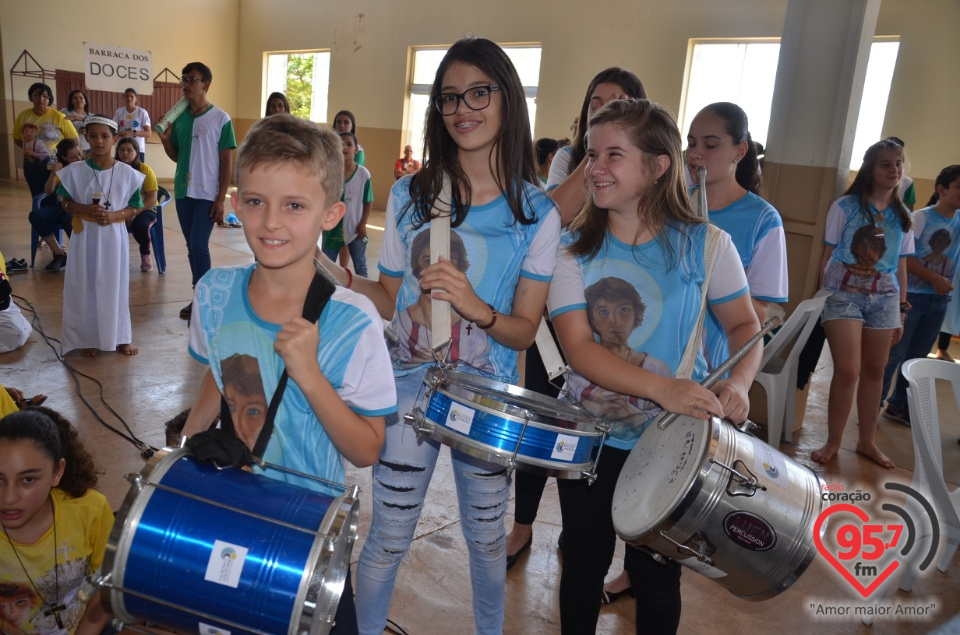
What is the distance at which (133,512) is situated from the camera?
1285mm

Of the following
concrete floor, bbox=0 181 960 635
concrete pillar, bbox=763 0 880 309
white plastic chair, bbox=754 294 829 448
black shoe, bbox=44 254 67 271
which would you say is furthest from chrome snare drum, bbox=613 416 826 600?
black shoe, bbox=44 254 67 271

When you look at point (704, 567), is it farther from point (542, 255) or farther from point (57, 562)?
point (57, 562)

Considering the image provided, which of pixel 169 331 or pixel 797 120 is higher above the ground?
pixel 797 120

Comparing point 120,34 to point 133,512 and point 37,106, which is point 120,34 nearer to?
point 37,106

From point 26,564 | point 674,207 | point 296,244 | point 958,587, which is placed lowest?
point 958,587

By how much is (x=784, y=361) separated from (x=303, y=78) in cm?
1616

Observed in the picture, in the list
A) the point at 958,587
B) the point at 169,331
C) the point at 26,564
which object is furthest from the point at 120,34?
the point at 958,587

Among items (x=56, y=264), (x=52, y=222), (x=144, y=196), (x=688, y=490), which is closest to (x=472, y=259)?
(x=688, y=490)

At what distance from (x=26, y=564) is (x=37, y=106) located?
9.72 meters

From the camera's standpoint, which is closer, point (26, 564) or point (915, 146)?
point (26, 564)

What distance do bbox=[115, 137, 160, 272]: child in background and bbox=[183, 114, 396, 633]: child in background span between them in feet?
14.0

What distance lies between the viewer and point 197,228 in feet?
19.5

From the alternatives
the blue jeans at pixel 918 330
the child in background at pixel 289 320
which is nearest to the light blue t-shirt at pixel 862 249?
the blue jeans at pixel 918 330

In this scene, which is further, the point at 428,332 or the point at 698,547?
the point at 428,332
